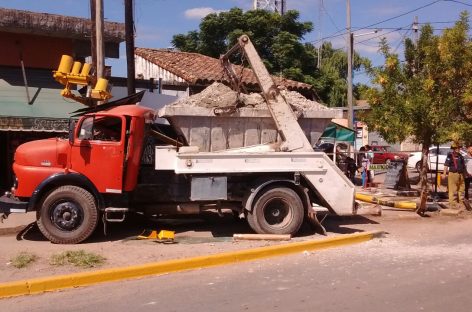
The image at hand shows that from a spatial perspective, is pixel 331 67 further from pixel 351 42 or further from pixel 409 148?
pixel 351 42

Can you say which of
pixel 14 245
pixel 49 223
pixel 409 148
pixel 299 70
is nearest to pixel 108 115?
pixel 49 223

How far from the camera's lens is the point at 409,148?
142 feet

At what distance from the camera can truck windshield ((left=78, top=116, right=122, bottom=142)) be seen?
29.8 ft

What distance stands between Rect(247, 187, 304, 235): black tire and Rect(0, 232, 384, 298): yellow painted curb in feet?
2.76

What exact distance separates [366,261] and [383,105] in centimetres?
575

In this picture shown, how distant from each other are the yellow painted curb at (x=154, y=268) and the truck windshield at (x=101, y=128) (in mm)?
2842

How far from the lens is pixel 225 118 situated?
9531mm

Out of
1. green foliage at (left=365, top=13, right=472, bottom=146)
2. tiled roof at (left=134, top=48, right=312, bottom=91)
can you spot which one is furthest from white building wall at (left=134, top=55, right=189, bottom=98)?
green foliage at (left=365, top=13, right=472, bottom=146)

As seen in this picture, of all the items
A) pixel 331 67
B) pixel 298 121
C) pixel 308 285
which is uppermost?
pixel 331 67

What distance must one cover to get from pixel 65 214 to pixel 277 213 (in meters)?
3.57

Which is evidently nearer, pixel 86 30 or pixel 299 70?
pixel 86 30

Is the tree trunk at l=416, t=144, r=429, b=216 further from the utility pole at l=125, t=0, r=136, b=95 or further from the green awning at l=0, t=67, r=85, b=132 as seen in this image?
the green awning at l=0, t=67, r=85, b=132

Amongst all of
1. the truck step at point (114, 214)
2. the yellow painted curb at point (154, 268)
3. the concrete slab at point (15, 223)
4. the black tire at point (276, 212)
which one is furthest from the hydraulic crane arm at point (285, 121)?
the concrete slab at point (15, 223)

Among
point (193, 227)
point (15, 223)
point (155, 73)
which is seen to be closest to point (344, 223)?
point (193, 227)
